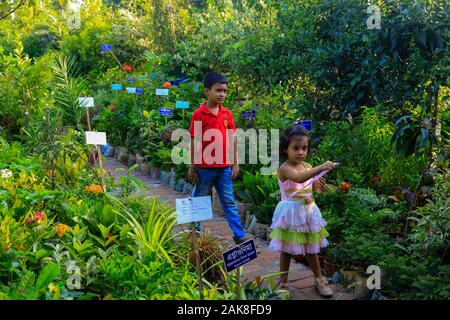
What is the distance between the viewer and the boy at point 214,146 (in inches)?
183

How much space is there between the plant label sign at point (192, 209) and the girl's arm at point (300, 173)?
2.84 ft

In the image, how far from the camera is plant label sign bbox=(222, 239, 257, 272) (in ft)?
9.93

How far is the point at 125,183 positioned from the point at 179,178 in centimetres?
183

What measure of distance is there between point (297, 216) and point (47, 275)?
5.81 ft

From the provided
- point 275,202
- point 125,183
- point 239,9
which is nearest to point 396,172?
point 275,202

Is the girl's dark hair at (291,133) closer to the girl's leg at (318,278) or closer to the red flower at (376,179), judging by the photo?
the girl's leg at (318,278)

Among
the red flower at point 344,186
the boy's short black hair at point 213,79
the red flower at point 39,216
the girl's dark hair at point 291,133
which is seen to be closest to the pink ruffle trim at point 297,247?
the girl's dark hair at point 291,133

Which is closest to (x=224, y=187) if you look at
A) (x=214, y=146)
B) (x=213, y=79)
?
(x=214, y=146)

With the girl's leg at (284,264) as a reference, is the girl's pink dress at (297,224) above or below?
above

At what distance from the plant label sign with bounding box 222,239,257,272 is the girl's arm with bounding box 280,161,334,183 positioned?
3.00ft

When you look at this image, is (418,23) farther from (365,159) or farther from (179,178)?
(179,178)

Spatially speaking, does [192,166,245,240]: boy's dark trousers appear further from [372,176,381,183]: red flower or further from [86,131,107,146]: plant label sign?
[372,176,381,183]: red flower

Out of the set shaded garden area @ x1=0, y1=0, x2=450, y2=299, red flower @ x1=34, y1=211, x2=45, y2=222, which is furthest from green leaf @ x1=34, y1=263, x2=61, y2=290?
red flower @ x1=34, y1=211, x2=45, y2=222

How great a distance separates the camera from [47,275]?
3270mm
